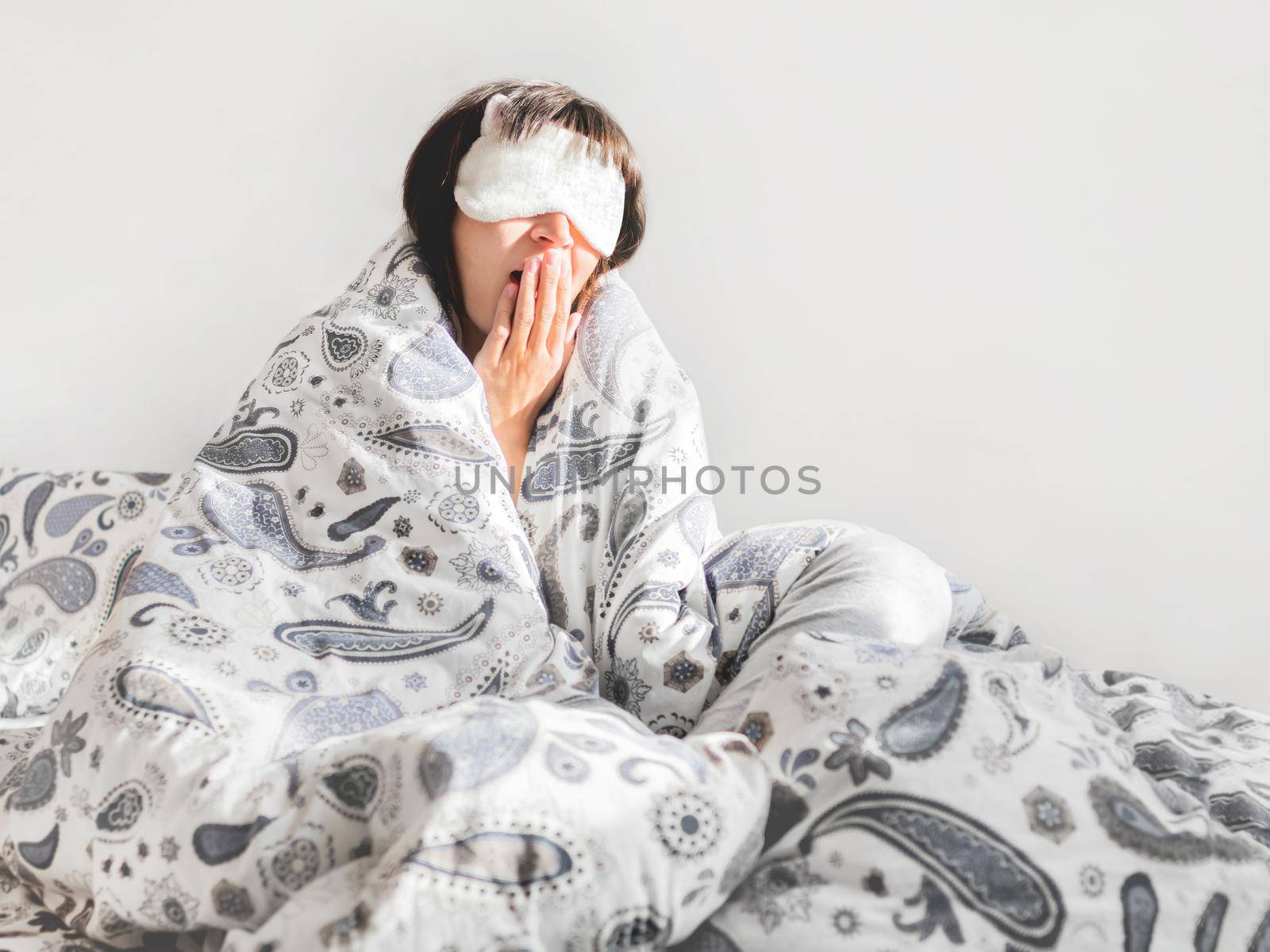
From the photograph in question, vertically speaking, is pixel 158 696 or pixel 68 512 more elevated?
pixel 158 696

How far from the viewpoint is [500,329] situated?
114 centimetres

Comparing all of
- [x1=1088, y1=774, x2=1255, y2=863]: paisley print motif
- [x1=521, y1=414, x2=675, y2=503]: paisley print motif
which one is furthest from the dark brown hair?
[x1=1088, y1=774, x2=1255, y2=863]: paisley print motif

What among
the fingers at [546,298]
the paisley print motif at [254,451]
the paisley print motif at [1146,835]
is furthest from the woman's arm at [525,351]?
the paisley print motif at [1146,835]

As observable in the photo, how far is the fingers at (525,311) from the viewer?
44.3 inches

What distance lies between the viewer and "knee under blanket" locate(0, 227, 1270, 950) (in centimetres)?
55

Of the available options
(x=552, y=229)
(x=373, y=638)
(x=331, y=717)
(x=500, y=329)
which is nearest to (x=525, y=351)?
(x=500, y=329)

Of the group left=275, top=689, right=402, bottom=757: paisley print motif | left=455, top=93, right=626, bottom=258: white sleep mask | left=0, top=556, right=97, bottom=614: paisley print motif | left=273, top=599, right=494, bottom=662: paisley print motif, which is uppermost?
left=455, top=93, right=626, bottom=258: white sleep mask

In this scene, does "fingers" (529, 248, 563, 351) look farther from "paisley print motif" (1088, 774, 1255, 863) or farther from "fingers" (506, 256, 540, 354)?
"paisley print motif" (1088, 774, 1255, 863)

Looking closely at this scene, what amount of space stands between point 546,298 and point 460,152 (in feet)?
0.69

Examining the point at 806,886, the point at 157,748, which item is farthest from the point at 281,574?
the point at 806,886

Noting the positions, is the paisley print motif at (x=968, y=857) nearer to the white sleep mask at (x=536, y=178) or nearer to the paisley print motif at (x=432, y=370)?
the paisley print motif at (x=432, y=370)

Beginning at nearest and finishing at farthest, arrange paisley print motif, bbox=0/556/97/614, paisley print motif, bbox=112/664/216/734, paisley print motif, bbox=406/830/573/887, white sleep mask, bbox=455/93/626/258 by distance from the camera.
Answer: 1. paisley print motif, bbox=406/830/573/887
2. paisley print motif, bbox=112/664/216/734
3. white sleep mask, bbox=455/93/626/258
4. paisley print motif, bbox=0/556/97/614

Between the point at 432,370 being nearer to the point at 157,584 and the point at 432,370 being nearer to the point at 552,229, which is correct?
the point at 552,229

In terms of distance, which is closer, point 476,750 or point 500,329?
point 476,750
